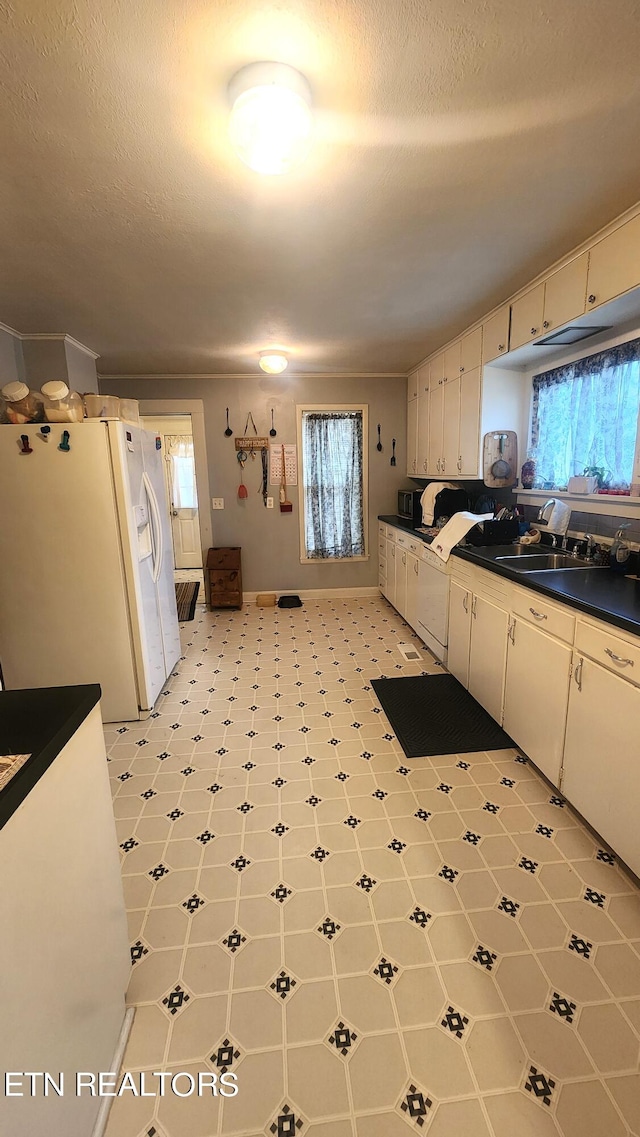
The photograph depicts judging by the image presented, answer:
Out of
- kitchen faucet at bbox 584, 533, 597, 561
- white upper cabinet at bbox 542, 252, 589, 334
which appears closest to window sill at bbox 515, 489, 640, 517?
kitchen faucet at bbox 584, 533, 597, 561

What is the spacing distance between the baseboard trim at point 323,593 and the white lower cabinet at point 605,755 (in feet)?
11.3

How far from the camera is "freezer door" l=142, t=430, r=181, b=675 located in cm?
302

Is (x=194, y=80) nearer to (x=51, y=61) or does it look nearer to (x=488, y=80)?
(x=51, y=61)

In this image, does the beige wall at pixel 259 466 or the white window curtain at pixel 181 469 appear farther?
the white window curtain at pixel 181 469

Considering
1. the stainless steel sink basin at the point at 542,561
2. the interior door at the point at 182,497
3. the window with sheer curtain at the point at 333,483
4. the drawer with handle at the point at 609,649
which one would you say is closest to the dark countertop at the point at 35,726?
the drawer with handle at the point at 609,649

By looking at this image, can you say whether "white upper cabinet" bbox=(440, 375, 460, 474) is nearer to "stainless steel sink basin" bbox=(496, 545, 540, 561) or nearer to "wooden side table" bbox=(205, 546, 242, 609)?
"stainless steel sink basin" bbox=(496, 545, 540, 561)

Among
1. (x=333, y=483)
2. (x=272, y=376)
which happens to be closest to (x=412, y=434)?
(x=333, y=483)

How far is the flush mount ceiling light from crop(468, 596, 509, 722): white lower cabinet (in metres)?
2.07

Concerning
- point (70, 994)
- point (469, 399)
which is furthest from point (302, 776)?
point (469, 399)

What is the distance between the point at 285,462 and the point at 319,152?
344 centimetres

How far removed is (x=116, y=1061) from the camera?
1151 mm

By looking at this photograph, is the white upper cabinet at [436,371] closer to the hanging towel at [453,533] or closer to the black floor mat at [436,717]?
the hanging towel at [453,533]

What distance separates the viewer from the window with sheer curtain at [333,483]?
4.90 m

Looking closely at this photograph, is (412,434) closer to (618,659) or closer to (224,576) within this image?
(224,576)
